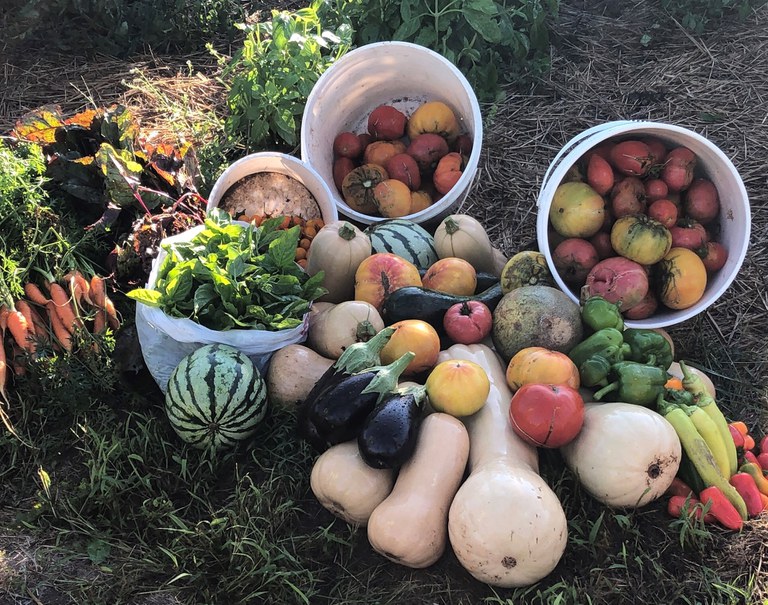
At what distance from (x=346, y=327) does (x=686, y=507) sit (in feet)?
5.00

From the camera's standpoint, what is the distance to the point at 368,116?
443 centimetres

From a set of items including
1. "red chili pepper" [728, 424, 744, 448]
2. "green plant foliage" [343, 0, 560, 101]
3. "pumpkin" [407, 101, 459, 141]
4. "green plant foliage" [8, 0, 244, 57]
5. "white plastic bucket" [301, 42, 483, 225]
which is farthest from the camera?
"green plant foliage" [8, 0, 244, 57]

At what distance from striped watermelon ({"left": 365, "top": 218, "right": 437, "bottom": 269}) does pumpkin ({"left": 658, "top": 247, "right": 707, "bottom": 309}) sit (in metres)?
1.16

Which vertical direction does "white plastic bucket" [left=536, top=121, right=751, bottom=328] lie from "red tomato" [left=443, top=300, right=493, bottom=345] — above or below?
above

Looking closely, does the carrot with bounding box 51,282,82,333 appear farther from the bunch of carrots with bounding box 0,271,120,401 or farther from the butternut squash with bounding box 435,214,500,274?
the butternut squash with bounding box 435,214,500,274

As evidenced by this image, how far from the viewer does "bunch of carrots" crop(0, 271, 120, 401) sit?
3105 mm

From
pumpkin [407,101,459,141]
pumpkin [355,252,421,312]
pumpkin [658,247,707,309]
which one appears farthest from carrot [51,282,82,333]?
pumpkin [658,247,707,309]

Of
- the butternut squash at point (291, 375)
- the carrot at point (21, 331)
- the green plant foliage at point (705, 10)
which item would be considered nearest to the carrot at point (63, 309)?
the carrot at point (21, 331)

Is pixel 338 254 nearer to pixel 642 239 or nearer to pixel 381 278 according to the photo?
pixel 381 278

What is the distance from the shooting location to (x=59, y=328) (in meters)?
3.16

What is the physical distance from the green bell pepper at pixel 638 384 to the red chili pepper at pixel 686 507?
1.29ft

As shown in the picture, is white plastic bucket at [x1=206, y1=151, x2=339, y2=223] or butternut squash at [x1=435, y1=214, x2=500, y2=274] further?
white plastic bucket at [x1=206, y1=151, x2=339, y2=223]

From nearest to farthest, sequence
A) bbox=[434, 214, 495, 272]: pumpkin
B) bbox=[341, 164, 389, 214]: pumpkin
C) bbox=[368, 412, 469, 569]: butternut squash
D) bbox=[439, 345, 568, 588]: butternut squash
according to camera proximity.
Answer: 1. bbox=[439, 345, 568, 588]: butternut squash
2. bbox=[368, 412, 469, 569]: butternut squash
3. bbox=[434, 214, 495, 272]: pumpkin
4. bbox=[341, 164, 389, 214]: pumpkin

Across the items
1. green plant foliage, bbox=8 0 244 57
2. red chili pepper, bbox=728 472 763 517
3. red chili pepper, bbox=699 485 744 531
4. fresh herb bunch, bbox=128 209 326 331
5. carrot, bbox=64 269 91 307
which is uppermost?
green plant foliage, bbox=8 0 244 57
